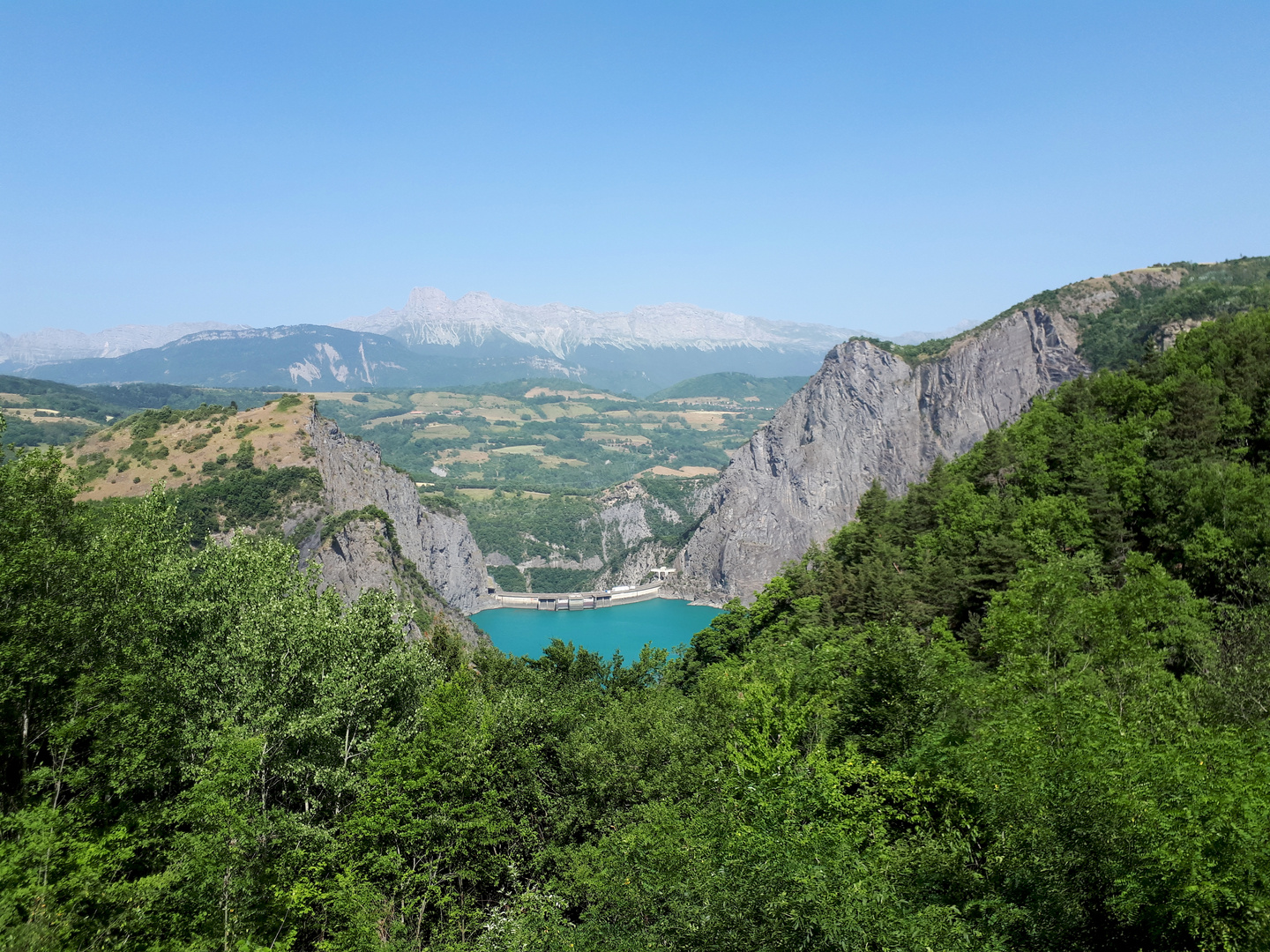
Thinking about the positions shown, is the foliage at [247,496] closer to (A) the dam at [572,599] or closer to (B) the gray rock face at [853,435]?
(B) the gray rock face at [853,435]

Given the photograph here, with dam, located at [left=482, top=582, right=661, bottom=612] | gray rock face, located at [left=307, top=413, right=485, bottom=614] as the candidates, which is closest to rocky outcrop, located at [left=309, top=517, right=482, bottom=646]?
gray rock face, located at [left=307, top=413, right=485, bottom=614]

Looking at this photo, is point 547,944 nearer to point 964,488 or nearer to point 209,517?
point 964,488

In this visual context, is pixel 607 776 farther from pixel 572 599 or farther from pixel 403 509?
pixel 572 599

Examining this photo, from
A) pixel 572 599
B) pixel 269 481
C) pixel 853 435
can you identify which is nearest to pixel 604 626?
pixel 572 599

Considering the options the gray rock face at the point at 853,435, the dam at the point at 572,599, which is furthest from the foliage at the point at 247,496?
the dam at the point at 572,599

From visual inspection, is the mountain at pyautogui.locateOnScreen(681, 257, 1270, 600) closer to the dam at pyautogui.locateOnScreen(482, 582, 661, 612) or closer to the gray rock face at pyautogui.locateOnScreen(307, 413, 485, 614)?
the dam at pyautogui.locateOnScreen(482, 582, 661, 612)

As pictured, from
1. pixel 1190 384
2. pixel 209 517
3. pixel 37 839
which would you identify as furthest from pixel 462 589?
pixel 37 839
